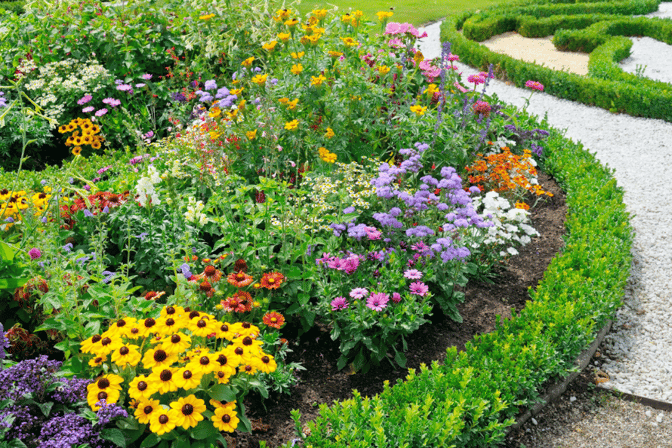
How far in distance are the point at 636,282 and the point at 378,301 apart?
278cm

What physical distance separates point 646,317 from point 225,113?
3.94 meters

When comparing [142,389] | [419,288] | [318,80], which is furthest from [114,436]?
[318,80]

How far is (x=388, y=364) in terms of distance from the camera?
3416 mm

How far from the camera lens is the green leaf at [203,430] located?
92.2 inches

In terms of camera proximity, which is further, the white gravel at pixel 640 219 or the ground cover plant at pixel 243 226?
the white gravel at pixel 640 219

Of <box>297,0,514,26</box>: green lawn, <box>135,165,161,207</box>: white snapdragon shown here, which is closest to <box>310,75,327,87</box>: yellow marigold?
<box>135,165,161,207</box>: white snapdragon

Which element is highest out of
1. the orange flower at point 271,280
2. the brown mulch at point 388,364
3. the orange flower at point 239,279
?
the orange flower at point 239,279

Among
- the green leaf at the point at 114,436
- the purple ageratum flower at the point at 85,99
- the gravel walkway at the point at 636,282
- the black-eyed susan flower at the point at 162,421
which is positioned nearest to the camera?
the black-eyed susan flower at the point at 162,421

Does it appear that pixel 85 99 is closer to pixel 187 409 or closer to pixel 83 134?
pixel 83 134

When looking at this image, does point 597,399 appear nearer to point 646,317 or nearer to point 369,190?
point 646,317

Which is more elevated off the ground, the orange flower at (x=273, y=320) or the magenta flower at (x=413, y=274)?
the magenta flower at (x=413, y=274)

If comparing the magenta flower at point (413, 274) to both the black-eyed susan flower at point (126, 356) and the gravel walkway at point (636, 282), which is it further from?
the black-eyed susan flower at point (126, 356)

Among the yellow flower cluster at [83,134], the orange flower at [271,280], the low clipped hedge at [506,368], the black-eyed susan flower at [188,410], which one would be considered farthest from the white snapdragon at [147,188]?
the yellow flower cluster at [83,134]

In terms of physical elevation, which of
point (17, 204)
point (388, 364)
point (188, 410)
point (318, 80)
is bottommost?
point (388, 364)
